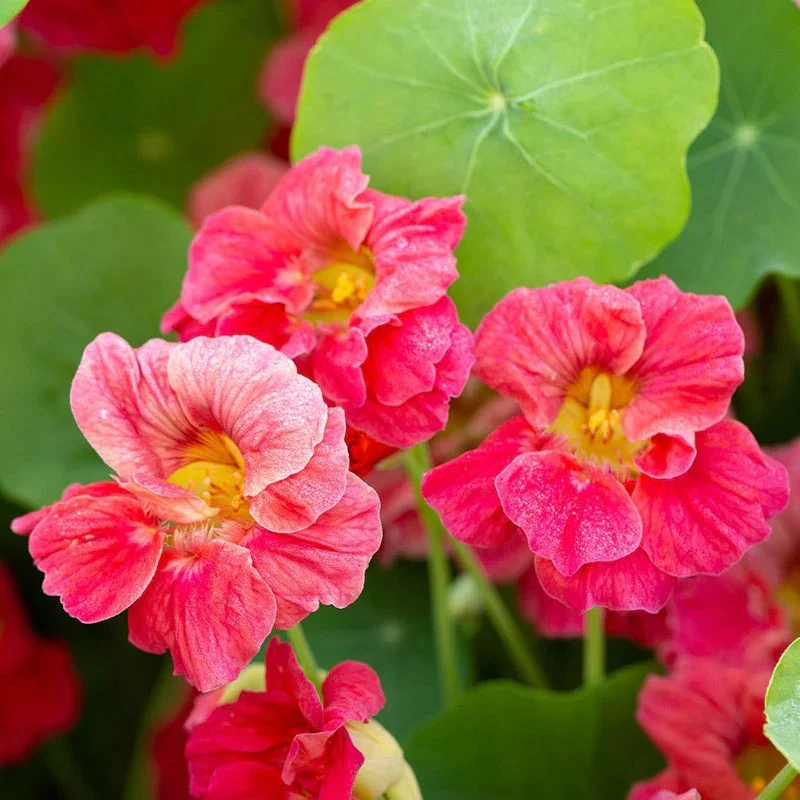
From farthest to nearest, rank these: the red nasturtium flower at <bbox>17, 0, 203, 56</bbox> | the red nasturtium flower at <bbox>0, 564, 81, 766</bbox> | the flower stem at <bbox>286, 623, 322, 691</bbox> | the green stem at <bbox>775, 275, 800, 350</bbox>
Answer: the red nasturtium flower at <bbox>17, 0, 203, 56</bbox> < the red nasturtium flower at <bbox>0, 564, 81, 766</bbox> < the green stem at <bbox>775, 275, 800, 350</bbox> < the flower stem at <bbox>286, 623, 322, 691</bbox>

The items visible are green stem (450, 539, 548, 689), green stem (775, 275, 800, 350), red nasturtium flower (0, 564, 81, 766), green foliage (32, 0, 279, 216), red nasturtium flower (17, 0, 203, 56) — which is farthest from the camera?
green foliage (32, 0, 279, 216)

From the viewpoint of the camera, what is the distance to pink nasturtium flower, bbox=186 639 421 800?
522mm

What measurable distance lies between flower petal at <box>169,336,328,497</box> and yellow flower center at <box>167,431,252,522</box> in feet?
0.17

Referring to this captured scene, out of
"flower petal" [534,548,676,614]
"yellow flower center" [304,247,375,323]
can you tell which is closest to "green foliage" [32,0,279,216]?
"yellow flower center" [304,247,375,323]

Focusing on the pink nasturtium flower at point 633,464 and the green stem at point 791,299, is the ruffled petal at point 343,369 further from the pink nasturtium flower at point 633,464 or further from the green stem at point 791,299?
the green stem at point 791,299

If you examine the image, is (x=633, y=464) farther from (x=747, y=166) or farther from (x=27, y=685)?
(x=27, y=685)

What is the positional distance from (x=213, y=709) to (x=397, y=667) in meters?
0.36

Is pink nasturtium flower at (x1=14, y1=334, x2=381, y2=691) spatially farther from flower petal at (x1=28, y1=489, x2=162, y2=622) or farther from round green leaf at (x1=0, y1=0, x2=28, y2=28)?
round green leaf at (x1=0, y1=0, x2=28, y2=28)

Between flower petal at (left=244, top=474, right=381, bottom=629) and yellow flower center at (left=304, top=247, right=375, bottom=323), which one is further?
yellow flower center at (left=304, top=247, right=375, bottom=323)

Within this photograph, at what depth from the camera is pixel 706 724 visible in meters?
0.62

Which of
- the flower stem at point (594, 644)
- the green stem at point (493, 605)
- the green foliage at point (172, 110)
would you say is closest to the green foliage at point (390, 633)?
the green stem at point (493, 605)

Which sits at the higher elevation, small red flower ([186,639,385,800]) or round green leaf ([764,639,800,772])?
small red flower ([186,639,385,800])

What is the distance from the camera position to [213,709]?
574mm

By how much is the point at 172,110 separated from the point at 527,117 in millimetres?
736
